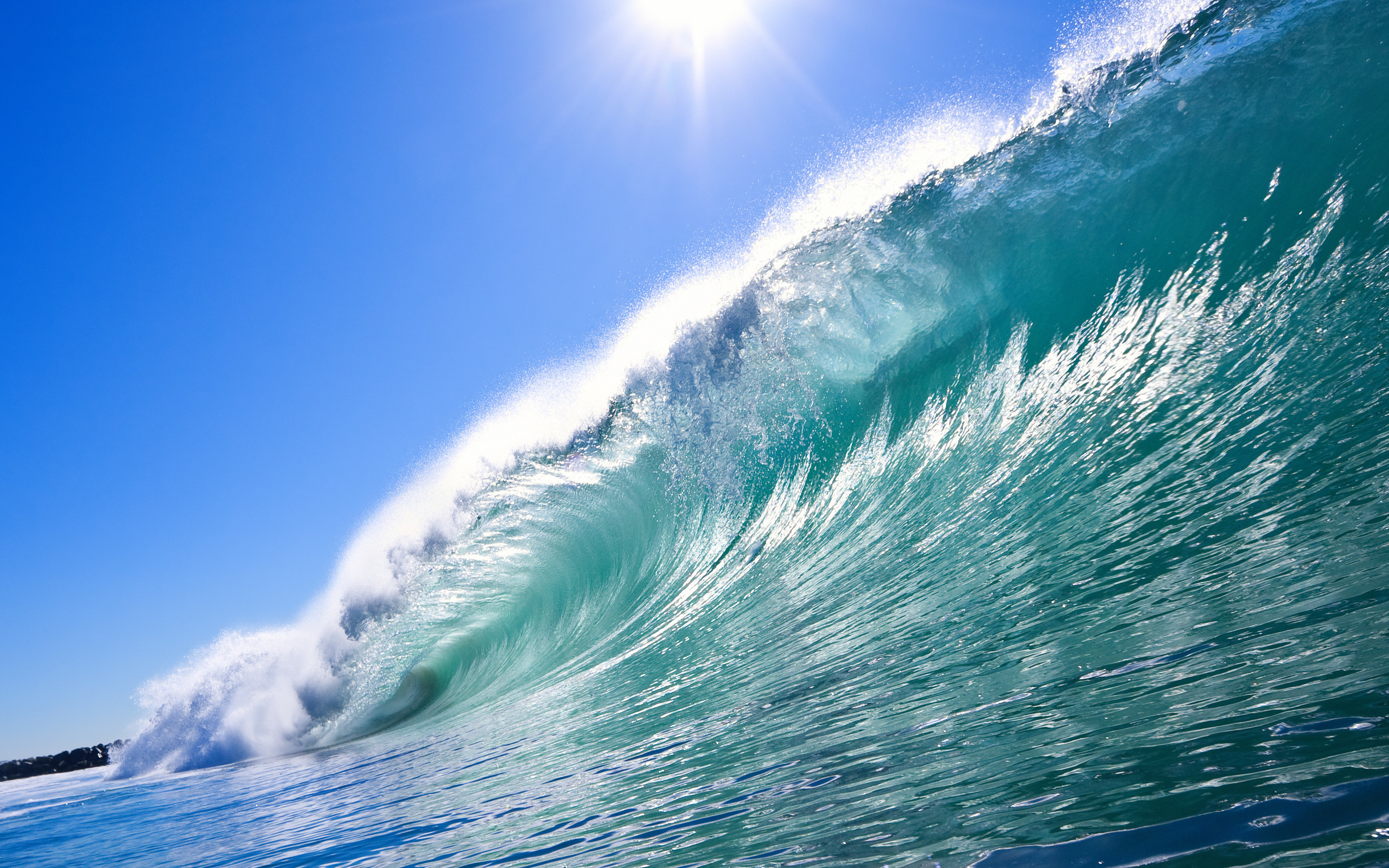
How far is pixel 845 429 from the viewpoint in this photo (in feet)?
26.9

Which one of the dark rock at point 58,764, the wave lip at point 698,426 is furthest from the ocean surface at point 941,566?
the dark rock at point 58,764

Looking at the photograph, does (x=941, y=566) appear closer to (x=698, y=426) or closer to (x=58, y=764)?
(x=698, y=426)

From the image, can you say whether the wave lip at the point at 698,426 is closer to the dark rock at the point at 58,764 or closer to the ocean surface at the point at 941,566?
the ocean surface at the point at 941,566

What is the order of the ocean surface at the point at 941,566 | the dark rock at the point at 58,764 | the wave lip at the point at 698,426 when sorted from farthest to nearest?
the dark rock at the point at 58,764 < the wave lip at the point at 698,426 < the ocean surface at the point at 941,566

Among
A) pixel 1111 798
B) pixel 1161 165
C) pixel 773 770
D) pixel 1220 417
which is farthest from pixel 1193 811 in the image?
pixel 1161 165

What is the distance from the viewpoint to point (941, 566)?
4.47 meters

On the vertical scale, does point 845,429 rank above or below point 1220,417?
above

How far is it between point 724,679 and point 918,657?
1409 mm

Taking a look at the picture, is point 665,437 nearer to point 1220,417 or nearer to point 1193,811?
point 1220,417

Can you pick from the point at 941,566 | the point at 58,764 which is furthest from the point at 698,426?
the point at 58,764

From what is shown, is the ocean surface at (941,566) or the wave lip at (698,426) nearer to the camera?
the ocean surface at (941,566)

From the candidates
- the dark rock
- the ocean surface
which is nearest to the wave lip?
the ocean surface

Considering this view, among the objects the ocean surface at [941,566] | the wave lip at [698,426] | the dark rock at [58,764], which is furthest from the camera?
the dark rock at [58,764]

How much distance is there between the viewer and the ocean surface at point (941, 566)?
→ 1875 mm
